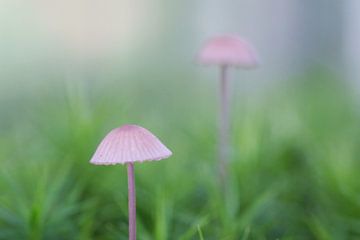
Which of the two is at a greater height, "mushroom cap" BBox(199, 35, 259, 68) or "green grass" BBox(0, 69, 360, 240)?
"mushroom cap" BBox(199, 35, 259, 68)

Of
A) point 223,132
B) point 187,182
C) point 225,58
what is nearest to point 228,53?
point 225,58

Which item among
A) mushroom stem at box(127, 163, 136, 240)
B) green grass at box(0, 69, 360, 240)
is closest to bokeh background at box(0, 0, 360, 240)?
green grass at box(0, 69, 360, 240)

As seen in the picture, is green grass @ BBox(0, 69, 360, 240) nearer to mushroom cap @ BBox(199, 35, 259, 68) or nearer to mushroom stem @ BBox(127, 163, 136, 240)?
mushroom stem @ BBox(127, 163, 136, 240)

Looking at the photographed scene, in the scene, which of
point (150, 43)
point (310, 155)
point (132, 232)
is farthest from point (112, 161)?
point (150, 43)

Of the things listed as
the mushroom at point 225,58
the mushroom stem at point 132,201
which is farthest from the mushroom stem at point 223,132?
the mushroom stem at point 132,201

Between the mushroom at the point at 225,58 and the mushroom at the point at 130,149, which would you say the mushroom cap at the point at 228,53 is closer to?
the mushroom at the point at 225,58

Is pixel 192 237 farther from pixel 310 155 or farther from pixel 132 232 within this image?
pixel 310 155
